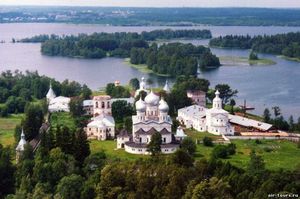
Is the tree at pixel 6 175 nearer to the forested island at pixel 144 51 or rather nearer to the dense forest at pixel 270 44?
the forested island at pixel 144 51

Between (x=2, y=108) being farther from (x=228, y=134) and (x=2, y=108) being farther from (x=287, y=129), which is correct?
(x=287, y=129)

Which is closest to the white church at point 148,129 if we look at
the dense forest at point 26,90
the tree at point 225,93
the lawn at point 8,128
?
the lawn at point 8,128

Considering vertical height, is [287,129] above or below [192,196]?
below

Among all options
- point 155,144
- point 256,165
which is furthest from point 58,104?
point 256,165

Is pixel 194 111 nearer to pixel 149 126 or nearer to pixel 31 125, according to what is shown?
pixel 149 126

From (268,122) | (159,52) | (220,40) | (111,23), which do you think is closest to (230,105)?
(268,122)

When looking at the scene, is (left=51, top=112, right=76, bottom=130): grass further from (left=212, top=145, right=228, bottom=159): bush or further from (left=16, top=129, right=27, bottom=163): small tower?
(left=212, top=145, right=228, bottom=159): bush

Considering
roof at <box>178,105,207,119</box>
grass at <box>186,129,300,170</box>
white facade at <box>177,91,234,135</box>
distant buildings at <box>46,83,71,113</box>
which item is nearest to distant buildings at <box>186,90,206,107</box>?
roof at <box>178,105,207,119</box>
